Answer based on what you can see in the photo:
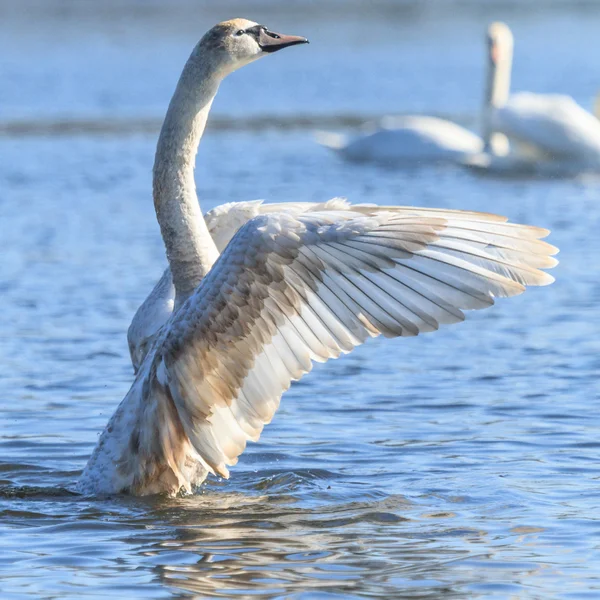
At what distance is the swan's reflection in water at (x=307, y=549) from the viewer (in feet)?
18.4

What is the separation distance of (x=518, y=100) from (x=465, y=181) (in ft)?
5.19

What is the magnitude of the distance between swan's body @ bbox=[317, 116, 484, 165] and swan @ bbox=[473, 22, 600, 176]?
50cm

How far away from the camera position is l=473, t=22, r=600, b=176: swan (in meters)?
18.9

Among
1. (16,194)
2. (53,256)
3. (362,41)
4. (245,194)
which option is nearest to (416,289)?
(53,256)

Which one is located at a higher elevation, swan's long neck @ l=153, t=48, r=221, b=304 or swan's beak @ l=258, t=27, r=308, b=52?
swan's beak @ l=258, t=27, r=308, b=52

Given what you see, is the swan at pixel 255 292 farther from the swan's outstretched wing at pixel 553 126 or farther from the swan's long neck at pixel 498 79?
the swan's long neck at pixel 498 79

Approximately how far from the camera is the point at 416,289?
5.99m

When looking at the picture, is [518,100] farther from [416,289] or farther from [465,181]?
[416,289]

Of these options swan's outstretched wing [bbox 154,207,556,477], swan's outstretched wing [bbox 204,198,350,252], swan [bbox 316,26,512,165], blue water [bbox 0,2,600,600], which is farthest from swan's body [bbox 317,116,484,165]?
swan's outstretched wing [bbox 154,207,556,477]

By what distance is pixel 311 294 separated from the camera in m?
6.23

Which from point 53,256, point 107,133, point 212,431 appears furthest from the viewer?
point 107,133

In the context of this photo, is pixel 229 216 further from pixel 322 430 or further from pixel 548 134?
pixel 548 134

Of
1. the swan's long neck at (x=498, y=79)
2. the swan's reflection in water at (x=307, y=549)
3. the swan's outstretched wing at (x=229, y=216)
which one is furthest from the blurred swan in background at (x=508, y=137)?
the swan's reflection in water at (x=307, y=549)

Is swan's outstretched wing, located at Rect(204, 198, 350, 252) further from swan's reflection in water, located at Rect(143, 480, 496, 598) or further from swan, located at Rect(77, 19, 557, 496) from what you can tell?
swan's reflection in water, located at Rect(143, 480, 496, 598)
